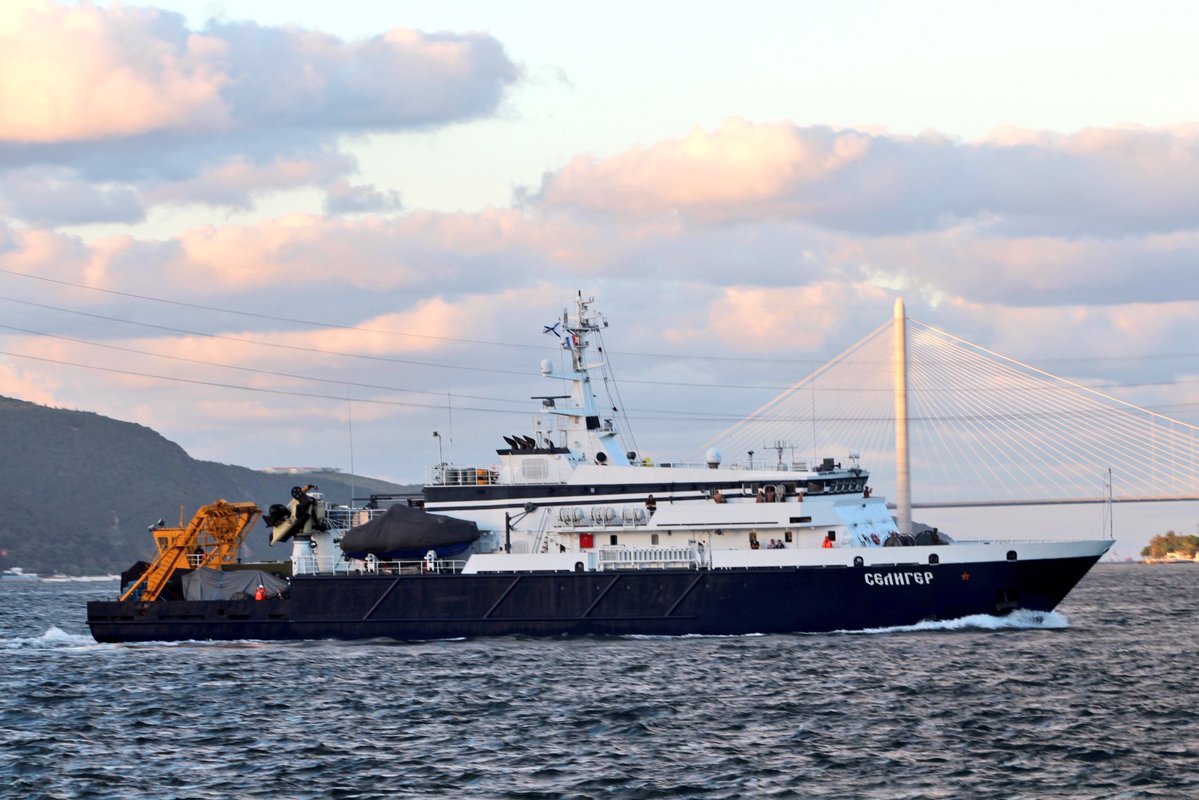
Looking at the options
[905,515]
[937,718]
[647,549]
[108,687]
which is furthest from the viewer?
[905,515]

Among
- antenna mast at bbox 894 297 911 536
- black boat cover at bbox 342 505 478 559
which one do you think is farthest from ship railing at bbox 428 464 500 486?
antenna mast at bbox 894 297 911 536

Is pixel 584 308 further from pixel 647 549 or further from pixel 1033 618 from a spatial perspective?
pixel 1033 618

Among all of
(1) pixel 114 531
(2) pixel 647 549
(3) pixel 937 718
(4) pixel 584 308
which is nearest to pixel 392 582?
(2) pixel 647 549

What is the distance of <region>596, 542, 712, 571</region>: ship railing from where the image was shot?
134 ft

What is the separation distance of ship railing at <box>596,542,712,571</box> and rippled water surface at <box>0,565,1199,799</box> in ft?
7.32

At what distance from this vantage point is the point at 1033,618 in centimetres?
4156

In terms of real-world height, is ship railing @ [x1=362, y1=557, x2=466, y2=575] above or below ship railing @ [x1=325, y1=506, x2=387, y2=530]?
below

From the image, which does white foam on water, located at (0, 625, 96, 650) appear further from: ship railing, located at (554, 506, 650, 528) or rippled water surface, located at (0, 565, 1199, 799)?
ship railing, located at (554, 506, 650, 528)

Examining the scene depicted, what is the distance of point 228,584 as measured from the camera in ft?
148

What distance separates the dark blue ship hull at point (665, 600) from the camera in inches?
1572

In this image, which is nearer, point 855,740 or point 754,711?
point 855,740

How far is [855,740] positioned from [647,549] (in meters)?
16.2

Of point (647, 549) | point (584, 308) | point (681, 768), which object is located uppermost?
point (584, 308)

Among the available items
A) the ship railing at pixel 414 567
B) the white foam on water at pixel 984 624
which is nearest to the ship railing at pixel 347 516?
the ship railing at pixel 414 567
